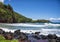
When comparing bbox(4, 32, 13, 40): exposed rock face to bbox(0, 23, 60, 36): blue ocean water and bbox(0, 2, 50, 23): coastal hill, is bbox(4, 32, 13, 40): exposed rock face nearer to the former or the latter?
bbox(0, 23, 60, 36): blue ocean water

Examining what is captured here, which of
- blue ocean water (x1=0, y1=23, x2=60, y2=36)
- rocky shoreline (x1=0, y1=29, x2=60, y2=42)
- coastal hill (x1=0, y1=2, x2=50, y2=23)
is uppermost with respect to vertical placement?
coastal hill (x1=0, y1=2, x2=50, y2=23)

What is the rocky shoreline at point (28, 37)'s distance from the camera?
2514 mm

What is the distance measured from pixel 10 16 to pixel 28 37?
1.83 ft

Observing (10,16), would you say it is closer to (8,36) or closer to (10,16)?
(10,16)

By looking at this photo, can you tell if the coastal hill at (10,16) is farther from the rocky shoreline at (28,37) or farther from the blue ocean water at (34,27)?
the rocky shoreline at (28,37)

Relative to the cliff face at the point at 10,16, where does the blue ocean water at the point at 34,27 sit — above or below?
below

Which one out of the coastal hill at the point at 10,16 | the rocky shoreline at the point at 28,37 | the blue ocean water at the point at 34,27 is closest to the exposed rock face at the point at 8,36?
the rocky shoreline at the point at 28,37

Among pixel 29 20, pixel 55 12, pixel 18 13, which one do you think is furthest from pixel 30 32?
pixel 55 12

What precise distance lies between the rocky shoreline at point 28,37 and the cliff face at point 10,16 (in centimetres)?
24

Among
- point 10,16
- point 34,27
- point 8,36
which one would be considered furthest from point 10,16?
point 34,27

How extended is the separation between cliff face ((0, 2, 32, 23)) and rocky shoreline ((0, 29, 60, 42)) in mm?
238

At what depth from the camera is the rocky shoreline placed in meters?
2.51

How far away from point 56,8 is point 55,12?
3.3 inches

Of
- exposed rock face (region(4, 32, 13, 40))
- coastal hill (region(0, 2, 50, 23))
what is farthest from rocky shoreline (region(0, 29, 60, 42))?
coastal hill (region(0, 2, 50, 23))
